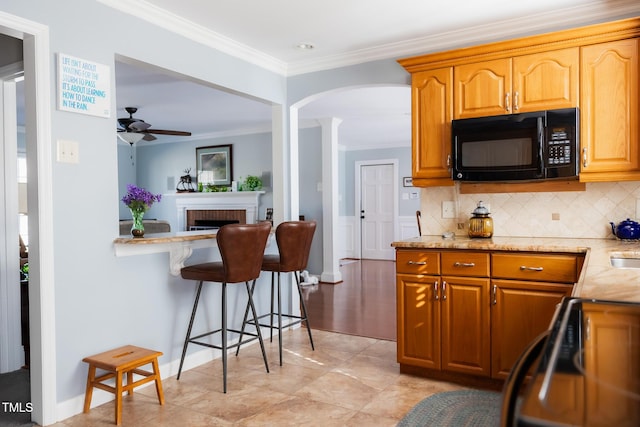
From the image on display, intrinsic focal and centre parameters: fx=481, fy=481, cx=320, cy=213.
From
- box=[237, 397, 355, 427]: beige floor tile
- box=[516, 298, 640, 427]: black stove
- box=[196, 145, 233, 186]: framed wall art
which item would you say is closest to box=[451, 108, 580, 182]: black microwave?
box=[237, 397, 355, 427]: beige floor tile

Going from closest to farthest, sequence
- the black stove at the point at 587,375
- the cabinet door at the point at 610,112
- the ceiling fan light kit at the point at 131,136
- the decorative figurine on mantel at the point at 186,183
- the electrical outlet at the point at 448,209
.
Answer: the black stove at the point at 587,375 < the cabinet door at the point at 610,112 < the electrical outlet at the point at 448,209 < the ceiling fan light kit at the point at 131,136 < the decorative figurine on mantel at the point at 186,183

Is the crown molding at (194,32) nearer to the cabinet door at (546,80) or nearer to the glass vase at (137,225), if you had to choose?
the glass vase at (137,225)

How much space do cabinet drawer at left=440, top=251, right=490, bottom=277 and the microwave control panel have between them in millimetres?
721

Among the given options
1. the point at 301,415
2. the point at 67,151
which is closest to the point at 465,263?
the point at 301,415

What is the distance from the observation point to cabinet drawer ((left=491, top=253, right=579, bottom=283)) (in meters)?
2.72

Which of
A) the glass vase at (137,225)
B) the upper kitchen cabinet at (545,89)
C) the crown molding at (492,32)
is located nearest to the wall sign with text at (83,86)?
the glass vase at (137,225)

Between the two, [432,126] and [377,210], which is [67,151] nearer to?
[432,126]

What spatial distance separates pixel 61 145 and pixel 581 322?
2.56m

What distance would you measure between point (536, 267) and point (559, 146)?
2.52 feet

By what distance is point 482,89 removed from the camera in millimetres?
3215

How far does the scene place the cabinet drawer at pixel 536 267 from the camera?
2723 mm

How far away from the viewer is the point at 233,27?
3.41m

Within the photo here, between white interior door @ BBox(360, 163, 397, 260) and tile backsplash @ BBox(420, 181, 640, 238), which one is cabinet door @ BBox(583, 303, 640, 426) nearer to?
tile backsplash @ BBox(420, 181, 640, 238)

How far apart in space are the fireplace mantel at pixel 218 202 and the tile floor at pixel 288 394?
4.15 meters
